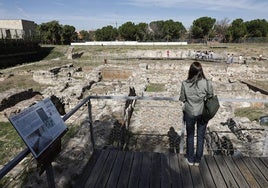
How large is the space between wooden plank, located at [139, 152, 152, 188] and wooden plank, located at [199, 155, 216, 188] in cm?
83

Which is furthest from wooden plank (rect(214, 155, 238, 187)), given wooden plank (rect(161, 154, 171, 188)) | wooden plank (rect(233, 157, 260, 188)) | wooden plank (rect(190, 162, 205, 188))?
wooden plank (rect(161, 154, 171, 188))

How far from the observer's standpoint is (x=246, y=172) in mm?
3496

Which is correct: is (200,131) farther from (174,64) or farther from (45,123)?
(174,64)

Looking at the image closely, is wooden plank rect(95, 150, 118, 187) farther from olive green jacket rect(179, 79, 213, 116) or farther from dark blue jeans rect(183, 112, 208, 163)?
olive green jacket rect(179, 79, 213, 116)

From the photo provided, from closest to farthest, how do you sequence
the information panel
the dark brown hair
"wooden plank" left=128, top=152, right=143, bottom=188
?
the information panel → the dark brown hair → "wooden plank" left=128, top=152, right=143, bottom=188

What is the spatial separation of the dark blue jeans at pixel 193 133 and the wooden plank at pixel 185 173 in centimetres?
13

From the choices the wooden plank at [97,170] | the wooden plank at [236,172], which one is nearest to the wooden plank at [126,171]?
the wooden plank at [97,170]

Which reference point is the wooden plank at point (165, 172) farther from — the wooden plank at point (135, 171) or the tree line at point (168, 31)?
the tree line at point (168, 31)

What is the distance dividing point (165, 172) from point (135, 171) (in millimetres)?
479

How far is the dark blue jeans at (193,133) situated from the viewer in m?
3.33

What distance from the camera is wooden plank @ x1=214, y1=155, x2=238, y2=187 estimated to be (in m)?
3.23

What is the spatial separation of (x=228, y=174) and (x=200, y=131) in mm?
805

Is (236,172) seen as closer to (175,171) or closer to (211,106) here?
(175,171)

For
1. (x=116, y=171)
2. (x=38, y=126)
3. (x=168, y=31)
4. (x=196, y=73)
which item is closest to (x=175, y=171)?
(x=116, y=171)
